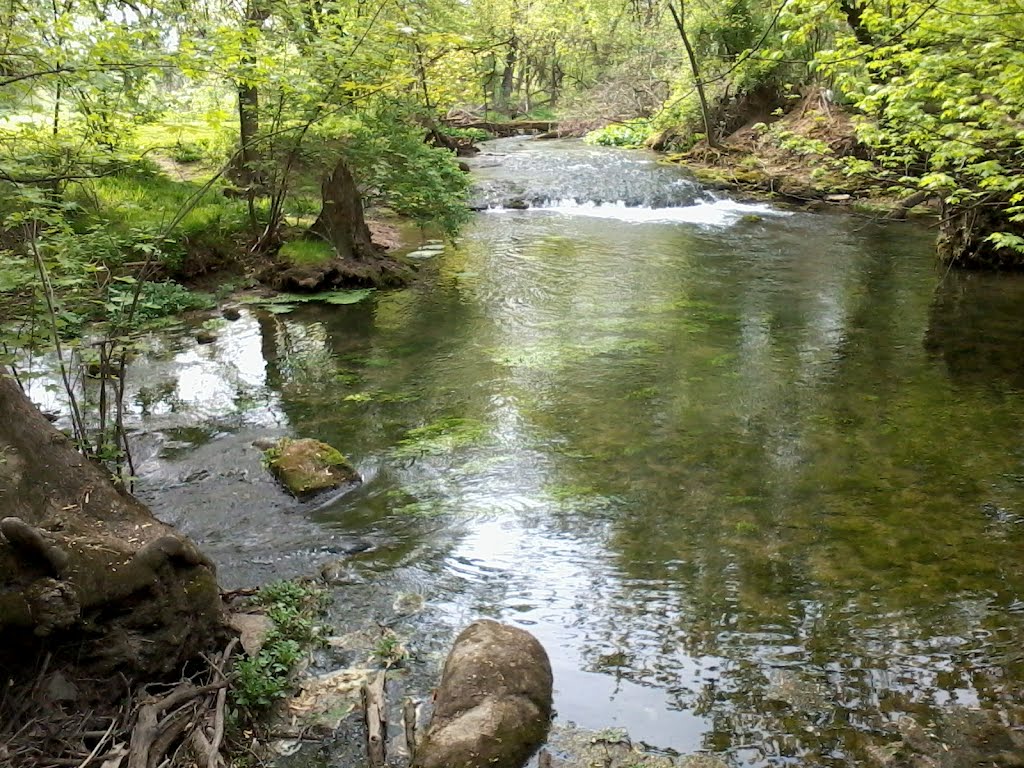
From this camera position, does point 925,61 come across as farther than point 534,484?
Yes

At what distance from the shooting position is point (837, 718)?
3.53m

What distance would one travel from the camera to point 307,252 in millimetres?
11664

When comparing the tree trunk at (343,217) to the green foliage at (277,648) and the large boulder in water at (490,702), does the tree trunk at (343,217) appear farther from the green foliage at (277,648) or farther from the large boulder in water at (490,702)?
the large boulder in water at (490,702)

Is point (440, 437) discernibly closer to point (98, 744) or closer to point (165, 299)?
point (98, 744)

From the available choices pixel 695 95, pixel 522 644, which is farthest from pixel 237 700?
pixel 695 95

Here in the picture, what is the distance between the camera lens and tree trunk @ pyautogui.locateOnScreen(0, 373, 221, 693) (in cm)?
307

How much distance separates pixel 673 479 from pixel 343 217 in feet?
24.8

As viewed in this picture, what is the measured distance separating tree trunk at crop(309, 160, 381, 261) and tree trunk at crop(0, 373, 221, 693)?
26.3 feet

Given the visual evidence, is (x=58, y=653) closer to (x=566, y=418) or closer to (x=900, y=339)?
(x=566, y=418)

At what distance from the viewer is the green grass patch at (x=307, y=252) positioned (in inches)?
451

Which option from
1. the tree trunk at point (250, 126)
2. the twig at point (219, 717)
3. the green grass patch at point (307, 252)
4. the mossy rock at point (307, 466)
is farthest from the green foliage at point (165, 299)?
the twig at point (219, 717)

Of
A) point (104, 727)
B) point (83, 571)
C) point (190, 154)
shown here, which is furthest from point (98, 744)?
point (190, 154)

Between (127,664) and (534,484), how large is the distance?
126 inches

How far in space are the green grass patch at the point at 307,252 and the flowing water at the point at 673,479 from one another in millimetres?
1133
